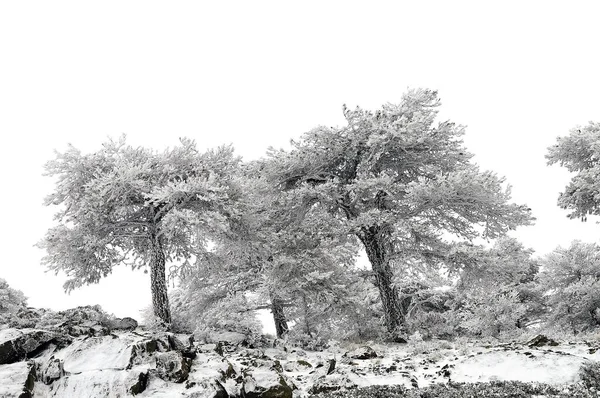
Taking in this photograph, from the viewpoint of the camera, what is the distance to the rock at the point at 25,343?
788 centimetres

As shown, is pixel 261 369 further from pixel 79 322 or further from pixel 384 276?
pixel 384 276

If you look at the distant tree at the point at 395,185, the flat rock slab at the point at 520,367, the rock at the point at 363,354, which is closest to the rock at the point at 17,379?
the rock at the point at 363,354

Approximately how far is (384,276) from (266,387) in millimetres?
9592

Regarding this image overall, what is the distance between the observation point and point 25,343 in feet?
27.0

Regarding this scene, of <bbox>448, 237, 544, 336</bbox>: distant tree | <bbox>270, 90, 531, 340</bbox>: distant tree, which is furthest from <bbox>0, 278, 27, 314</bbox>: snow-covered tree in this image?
<bbox>448, 237, 544, 336</bbox>: distant tree

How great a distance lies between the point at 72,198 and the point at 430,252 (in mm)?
13750

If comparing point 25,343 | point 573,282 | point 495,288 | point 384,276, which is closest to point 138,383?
point 25,343

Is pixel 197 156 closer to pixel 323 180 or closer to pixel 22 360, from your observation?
pixel 323 180

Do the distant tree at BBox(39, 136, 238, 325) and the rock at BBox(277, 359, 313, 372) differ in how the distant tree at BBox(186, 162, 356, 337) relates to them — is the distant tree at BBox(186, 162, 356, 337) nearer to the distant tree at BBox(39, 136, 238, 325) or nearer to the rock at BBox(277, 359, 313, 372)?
the distant tree at BBox(39, 136, 238, 325)

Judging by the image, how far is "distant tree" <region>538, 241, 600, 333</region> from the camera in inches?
840

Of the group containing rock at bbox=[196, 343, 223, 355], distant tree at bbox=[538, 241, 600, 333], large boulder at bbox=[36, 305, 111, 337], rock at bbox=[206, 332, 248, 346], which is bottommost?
distant tree at bbox=[538, 241, 600, 333]

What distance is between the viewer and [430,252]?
15.8m

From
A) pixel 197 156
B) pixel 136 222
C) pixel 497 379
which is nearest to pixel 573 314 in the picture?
pixel 497 379

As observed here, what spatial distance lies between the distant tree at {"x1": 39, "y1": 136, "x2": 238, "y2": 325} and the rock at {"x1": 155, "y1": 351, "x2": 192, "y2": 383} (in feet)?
17.3
